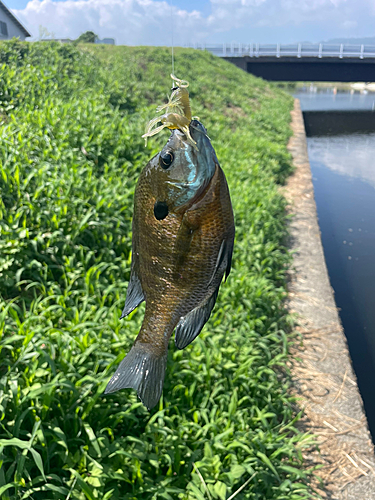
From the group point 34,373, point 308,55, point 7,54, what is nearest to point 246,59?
point 308,55

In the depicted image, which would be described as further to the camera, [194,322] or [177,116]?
[194,322]

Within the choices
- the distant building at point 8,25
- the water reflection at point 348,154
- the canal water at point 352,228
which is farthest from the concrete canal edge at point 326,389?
the distant building at point 8,25

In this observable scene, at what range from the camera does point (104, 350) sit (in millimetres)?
2869

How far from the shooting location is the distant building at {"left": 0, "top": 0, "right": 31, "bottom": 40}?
22.5 meters

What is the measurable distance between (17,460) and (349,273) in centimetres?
558

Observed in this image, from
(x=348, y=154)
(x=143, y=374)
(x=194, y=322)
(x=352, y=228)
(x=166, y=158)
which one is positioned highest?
(x=166, y=158)

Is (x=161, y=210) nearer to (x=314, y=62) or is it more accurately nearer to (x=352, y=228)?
(x=352, y=228)

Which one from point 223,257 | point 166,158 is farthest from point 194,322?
point 166,158

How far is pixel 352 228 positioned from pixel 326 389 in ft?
17.0

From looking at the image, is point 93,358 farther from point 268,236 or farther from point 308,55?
point 308,55

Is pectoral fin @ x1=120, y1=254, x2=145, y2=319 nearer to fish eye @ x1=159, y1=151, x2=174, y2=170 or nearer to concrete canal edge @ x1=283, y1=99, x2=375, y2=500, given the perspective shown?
fish eye @ x1=159, y1=151, x2=174, y2=170

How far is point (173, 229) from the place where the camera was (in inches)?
30.3

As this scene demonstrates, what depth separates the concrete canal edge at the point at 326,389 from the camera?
2887 millimetres

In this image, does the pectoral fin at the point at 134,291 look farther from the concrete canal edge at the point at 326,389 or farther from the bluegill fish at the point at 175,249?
the concrete canal edge at the point at 326,389
